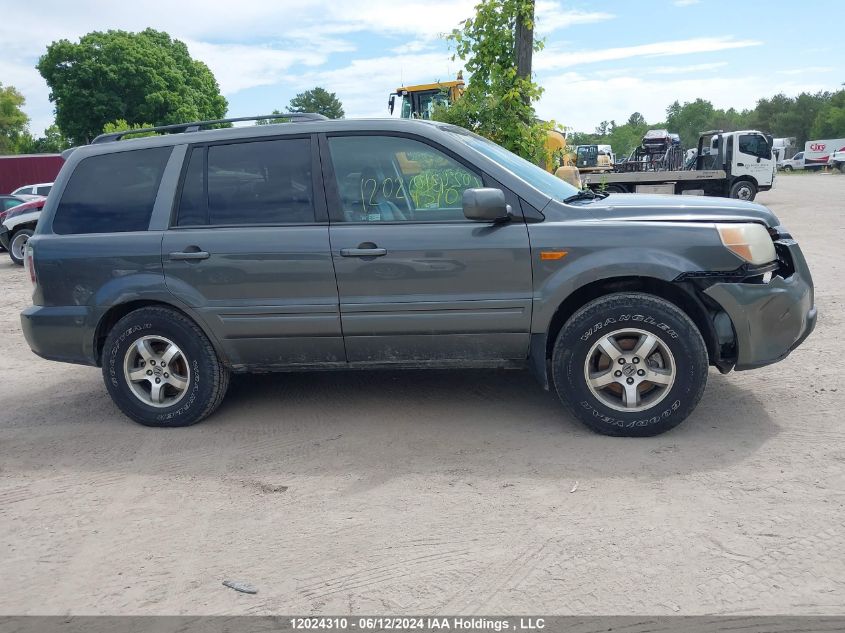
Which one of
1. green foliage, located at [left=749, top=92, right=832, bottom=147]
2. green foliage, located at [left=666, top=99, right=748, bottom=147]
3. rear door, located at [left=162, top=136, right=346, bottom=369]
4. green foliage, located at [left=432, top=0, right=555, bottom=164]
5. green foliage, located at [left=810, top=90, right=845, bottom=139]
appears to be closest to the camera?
→ rear door, located at [left=162, top=136, right=346, bottom=369]

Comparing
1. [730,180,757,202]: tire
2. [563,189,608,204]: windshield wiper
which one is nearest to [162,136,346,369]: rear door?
[563,189,608,204]: windshield wiper

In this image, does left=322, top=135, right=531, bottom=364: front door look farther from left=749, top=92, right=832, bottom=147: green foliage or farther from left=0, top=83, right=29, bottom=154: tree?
left=749, top=92, right=832, bottom=147: green foliage

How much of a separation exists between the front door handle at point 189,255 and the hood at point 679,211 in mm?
2358

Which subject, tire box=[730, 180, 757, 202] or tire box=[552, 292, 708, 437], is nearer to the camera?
tire box=[552, 292, 708, 437]

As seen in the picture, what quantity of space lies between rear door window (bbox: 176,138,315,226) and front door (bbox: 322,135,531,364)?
189mm

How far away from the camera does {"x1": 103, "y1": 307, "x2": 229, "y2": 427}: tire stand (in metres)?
4.89

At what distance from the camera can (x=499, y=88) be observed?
→ 8359 mm

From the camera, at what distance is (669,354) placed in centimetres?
434

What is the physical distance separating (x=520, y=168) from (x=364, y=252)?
119 cm

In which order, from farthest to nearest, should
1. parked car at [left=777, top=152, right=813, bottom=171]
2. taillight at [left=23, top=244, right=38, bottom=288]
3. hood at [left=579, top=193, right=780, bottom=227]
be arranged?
parked car at [left=777, top=152, right=813, bottom=171], taillight at [left=23, top=244, right=38, bottom=288], hood at [left=579, top=193, right=780, bottom=227]

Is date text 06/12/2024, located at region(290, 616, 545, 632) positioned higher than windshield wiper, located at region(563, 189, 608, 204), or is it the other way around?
windshield wiper, located at region(563, 189, 608, 204)

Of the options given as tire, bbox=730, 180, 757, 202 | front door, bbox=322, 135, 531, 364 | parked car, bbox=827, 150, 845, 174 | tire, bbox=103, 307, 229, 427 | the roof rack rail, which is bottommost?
parked car, bbox=827, 150, 845, 174

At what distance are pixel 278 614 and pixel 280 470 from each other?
1438 millimetres

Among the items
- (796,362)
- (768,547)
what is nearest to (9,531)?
(768,547)
